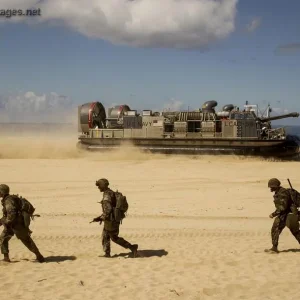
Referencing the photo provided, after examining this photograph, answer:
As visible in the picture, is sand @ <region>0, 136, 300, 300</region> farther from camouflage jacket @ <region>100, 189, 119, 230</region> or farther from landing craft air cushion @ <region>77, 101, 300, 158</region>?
landing craft air cushion @ <region>77, 101, 300, 158</region>

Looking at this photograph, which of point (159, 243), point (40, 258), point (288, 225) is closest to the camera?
point (40, 258)

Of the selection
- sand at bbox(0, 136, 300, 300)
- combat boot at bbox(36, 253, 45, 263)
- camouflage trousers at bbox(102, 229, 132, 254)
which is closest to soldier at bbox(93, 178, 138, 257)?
camouflage trousers at bbox(102, 229, 132, 254)

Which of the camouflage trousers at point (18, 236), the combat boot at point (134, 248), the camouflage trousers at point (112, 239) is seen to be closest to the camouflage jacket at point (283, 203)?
the combat boot at point (134, 248)

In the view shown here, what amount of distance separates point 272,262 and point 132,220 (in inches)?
139

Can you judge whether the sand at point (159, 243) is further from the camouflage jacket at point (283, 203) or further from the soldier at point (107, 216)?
the camouflage jacket at point (283, 203)

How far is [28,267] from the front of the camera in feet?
18.5

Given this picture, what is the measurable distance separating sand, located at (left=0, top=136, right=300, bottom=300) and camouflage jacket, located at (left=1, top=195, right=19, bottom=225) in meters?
0.60

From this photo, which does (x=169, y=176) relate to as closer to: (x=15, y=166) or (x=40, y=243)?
(x=15, y=166)

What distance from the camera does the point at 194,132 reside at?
2081cm

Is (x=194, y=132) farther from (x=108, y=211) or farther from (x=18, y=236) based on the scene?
(x=18, y=236)

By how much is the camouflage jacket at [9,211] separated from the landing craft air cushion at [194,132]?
48.4ft

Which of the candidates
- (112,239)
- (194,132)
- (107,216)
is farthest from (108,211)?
(194,132)

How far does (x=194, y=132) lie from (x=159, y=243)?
14.2m

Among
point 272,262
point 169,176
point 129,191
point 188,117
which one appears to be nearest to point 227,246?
point 272,262
